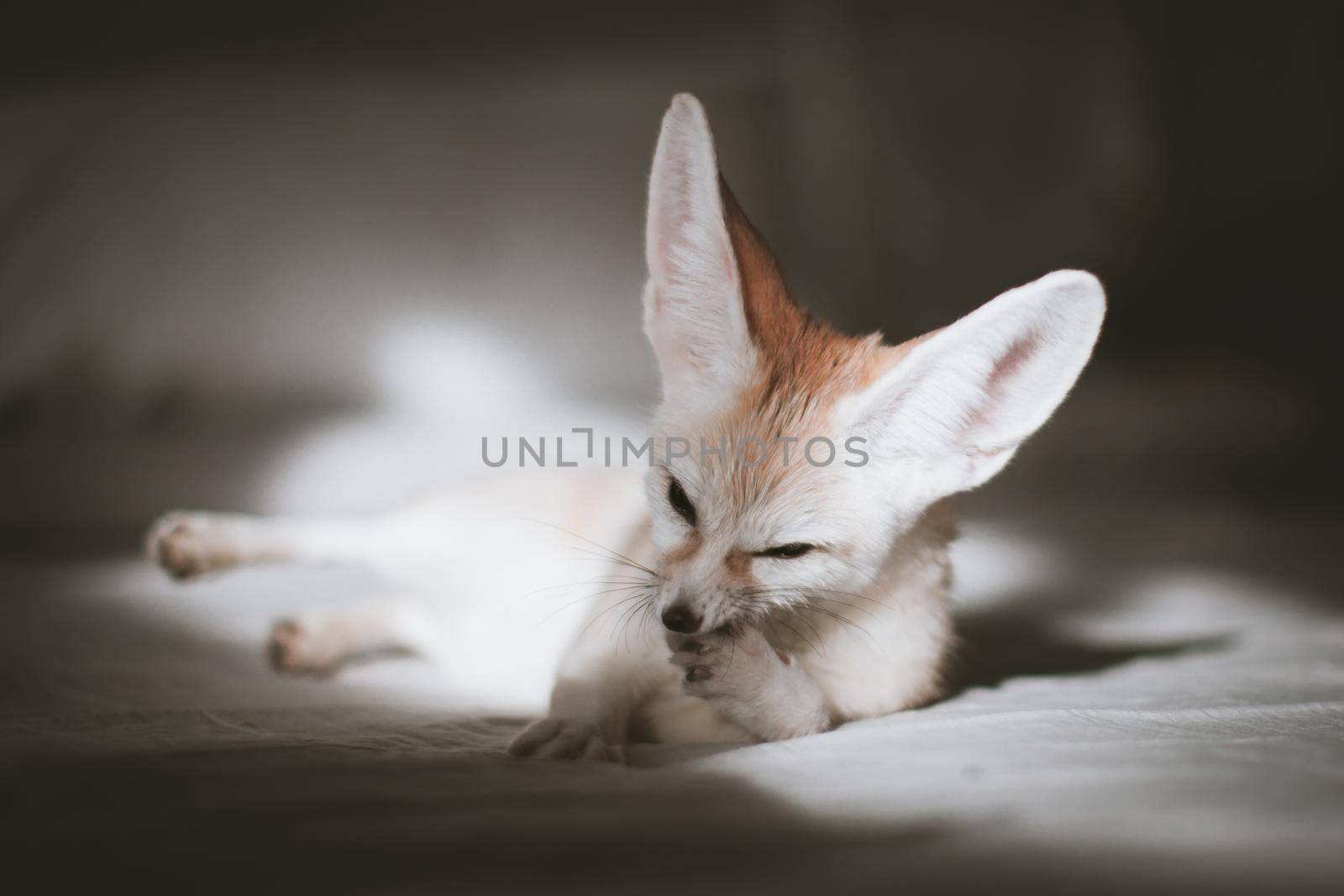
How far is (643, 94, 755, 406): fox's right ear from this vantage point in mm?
1674

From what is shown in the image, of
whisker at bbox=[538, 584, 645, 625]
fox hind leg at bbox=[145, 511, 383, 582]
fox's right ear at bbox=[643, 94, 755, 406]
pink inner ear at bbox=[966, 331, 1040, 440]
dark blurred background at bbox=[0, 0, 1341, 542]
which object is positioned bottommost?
whisker at bbox=[538, 584, 645, 625]

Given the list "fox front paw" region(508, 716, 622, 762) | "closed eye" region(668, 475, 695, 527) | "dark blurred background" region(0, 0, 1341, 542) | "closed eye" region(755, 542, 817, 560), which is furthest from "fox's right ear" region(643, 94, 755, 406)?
"dark blurred background" region(0, 0, 1341, 542)

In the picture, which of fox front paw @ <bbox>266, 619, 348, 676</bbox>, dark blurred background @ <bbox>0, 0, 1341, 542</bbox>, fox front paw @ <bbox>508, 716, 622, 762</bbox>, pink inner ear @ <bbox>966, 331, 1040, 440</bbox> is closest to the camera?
fox front paw @ <bbox>508, 716, 622, 762</bbox>

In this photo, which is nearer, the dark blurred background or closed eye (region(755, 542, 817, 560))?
closed eye (region(755, 542, 817, 560))

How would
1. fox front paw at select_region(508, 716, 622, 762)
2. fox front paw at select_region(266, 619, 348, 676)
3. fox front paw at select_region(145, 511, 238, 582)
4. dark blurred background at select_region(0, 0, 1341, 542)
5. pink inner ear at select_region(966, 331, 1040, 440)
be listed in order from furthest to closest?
dark blurred background at select_region(0, 0, 1341, 542) < fox front paw at select_region(145, 511, 238, 582) < fox front paw at select_region(266, 619, 348, 676) < pink inner ear at select_region(966, 331, 1040, 440) < fox front paw at select_region(508, 716, 622, 762)

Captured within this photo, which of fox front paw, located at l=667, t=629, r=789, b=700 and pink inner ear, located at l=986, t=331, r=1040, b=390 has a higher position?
pink inner ear, located at l=986, t=331, r=1040, b=390

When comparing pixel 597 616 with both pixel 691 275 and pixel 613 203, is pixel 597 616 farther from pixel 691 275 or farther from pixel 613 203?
pixel 613 203

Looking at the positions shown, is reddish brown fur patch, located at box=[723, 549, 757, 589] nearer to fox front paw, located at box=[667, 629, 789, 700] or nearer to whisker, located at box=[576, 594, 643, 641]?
fox front paw, located at box=[667, 629, 789, 700]

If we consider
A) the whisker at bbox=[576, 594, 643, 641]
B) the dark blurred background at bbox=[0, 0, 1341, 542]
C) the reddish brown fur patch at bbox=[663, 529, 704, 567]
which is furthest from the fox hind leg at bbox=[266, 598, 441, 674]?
the dark blurred background at bbox=[0, 0, 1341, 542]

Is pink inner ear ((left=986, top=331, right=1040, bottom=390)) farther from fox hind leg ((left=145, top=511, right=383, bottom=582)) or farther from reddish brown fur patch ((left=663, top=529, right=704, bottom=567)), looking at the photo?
fox hind leg ((left=145, top=511, right=383, bottom=582))

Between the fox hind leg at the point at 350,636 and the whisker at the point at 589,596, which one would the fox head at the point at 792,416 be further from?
the fox hind leg at the point at 350,636

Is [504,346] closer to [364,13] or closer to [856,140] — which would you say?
[364,13]

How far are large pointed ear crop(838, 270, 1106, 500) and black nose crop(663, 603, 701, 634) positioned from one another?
0.42 meters

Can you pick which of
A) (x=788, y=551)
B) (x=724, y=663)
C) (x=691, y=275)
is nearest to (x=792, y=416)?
(x=788, y=551)
